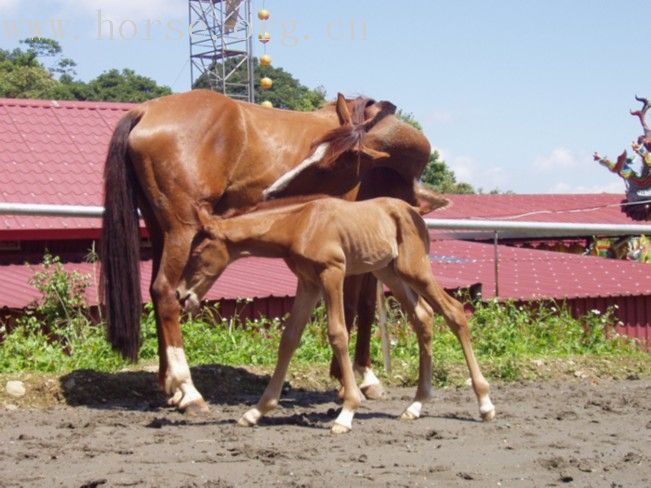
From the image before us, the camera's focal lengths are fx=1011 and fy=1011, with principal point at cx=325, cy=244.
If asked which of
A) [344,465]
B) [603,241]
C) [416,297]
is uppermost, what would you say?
[416,297]

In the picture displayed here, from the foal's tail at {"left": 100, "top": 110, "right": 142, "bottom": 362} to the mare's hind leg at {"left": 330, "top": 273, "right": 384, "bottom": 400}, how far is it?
1.53 m

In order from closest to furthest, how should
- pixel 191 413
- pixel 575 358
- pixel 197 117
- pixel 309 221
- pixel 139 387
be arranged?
pixel 309 221
pixel 191 413
pixel 197 117
pixel 139 387
pixel 575 358

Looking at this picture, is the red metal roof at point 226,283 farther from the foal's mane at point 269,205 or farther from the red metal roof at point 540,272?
the foal's mane at point 269,205

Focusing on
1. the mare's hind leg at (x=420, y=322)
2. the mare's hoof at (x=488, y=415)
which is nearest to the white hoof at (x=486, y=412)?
the mare's hoof at (x=488, y=415)

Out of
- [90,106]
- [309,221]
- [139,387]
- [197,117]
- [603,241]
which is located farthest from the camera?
[603,241]

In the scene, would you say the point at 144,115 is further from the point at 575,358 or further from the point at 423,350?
the point at 575,358

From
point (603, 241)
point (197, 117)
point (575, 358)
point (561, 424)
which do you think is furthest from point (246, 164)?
point (603, 241)

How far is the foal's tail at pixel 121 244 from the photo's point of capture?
6703 mm

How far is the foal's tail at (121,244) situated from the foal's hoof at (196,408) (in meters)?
0.77

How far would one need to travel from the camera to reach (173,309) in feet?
21.1

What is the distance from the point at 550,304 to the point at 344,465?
8391 millimetres

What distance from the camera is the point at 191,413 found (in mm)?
6316

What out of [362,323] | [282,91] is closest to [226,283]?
[362,323]

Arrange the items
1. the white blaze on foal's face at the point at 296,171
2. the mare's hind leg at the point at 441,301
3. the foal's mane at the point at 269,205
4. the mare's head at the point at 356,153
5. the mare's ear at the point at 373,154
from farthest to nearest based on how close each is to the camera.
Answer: the mare's ear at the point at 373,154
the mare's head at the point at 356,153
the white blaze on foal's face at the point at 296,171
the mare's hind leg at the point at 441,301
the foal's mane at the point at 269,205
